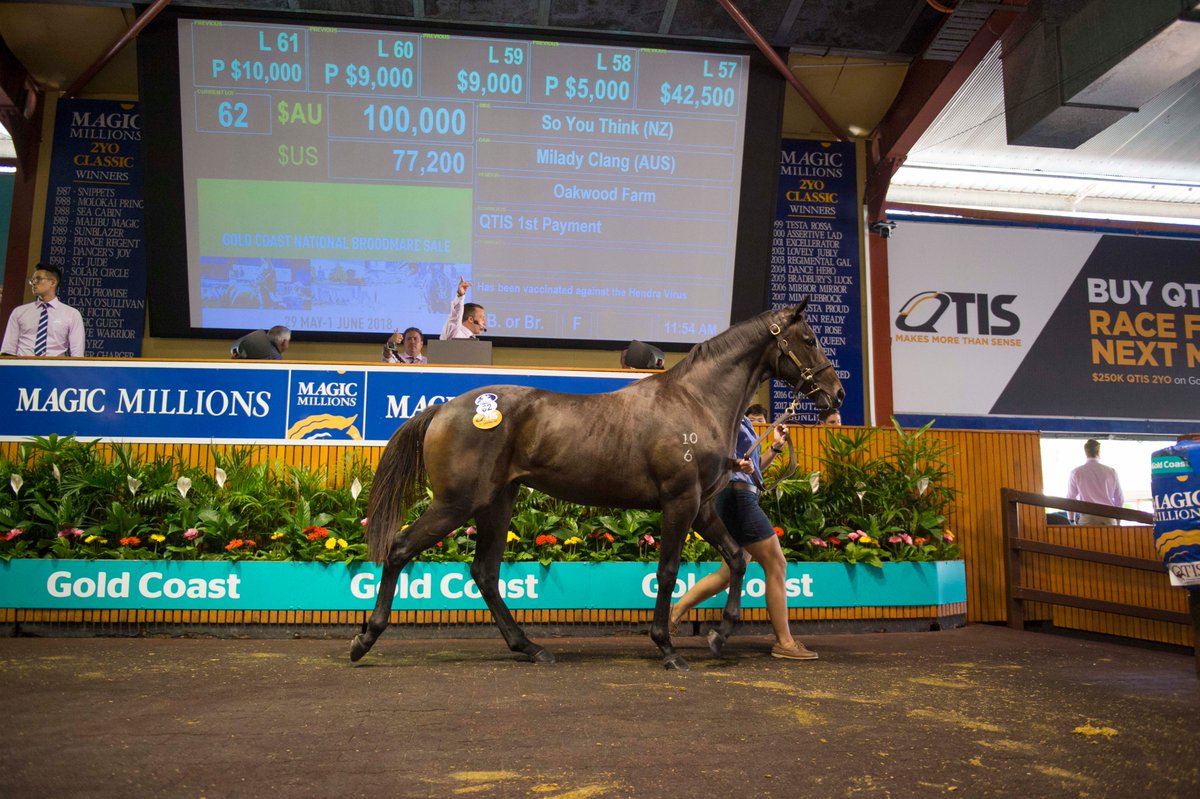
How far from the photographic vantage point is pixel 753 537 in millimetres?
5801

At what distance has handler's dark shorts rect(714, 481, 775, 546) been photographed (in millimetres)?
5809

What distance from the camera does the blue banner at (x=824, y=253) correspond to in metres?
13.4

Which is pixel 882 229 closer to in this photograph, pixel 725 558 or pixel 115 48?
pixel 725 558

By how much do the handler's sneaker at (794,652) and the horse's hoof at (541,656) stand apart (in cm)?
147

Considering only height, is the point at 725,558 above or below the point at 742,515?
below

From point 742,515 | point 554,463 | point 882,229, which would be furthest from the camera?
point 882,229

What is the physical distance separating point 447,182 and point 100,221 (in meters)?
4.99

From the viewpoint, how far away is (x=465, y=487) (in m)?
5.17

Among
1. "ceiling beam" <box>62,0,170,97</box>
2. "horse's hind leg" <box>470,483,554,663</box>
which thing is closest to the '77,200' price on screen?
"ceiling beam" <box>62,0,170,97</box>

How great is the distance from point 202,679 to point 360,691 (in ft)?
3.09

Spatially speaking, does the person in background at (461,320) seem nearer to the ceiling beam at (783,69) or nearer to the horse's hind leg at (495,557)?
the horse's hind leg at (495,557)

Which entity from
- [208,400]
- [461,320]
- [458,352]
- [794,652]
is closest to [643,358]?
[458,352]

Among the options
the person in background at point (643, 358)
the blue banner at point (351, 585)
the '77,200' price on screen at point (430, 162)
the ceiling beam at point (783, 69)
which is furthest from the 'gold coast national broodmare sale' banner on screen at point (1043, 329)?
the blue banner at point (351, 585)

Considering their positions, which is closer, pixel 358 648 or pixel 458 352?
pixel 358 648
